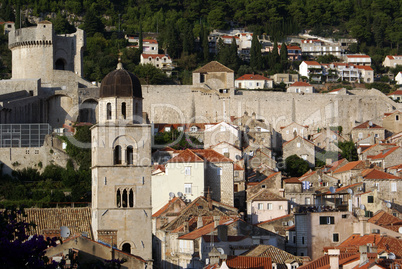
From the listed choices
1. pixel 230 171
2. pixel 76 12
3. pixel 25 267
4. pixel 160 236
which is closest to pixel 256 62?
pixel 76 12

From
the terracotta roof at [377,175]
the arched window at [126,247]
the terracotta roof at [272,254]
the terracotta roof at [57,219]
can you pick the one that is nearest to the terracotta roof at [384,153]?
the terracotta roof at [377,175]

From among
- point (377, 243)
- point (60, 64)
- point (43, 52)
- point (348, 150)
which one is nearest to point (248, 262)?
point (377, 243)

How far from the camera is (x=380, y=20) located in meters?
136

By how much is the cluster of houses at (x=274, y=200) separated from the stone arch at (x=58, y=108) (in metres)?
6.15

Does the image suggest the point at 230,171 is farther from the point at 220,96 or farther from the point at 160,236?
the point at 220,96

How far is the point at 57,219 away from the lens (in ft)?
134

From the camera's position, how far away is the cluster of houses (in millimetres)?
35969

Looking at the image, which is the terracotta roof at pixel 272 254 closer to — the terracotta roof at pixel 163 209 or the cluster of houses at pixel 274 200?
the cluster of houses at pixel 274 200

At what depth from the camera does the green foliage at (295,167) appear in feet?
213

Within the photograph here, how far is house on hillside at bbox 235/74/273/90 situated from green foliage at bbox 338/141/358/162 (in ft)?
88.5

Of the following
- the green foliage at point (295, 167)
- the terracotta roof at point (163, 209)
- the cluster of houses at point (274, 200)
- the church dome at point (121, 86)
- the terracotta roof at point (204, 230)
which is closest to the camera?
the church dome at point (121, 86)

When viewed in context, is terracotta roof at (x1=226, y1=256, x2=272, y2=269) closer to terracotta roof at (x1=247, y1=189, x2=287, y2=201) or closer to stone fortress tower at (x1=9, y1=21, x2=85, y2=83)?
terracotta roof at (x1=247, y1=189, x2=287, y2=201)

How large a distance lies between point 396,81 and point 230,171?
63.2 meters

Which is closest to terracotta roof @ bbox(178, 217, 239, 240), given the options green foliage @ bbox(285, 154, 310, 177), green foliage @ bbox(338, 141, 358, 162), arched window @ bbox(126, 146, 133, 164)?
arched window @ bbox(126, 146, 133, 164)
